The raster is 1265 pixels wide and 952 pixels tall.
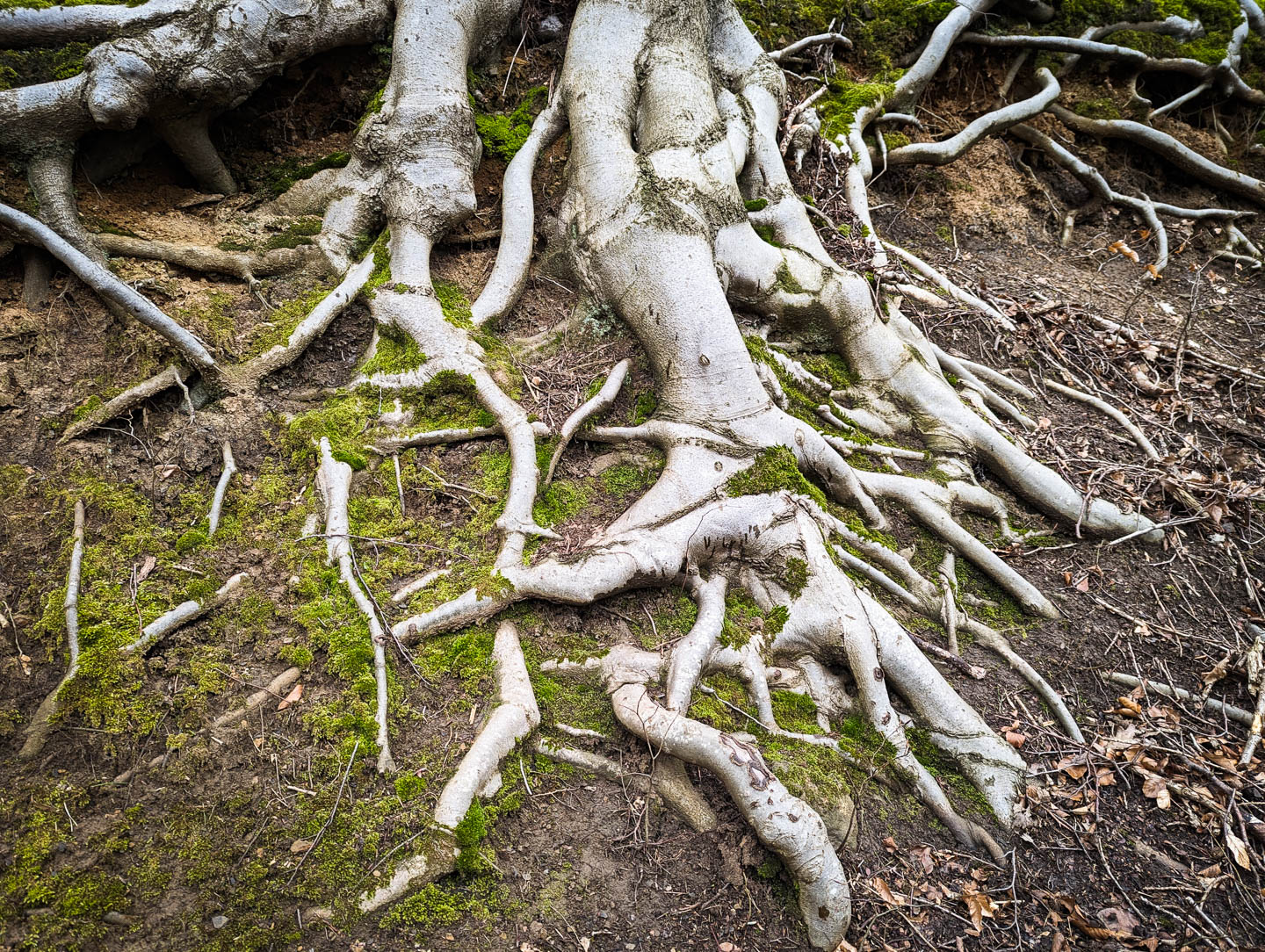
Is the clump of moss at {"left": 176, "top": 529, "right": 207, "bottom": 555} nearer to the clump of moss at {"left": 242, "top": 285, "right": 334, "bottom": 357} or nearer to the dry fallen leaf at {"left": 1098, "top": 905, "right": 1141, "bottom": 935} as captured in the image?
the clump of moss at {"left": 242, "top": 285, "right": 334, "bottom": 357}

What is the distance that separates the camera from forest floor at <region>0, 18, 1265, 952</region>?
2367 mm

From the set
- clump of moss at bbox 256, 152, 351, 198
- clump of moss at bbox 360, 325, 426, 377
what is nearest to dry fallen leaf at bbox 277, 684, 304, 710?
clump of moss at bbox 360, 325, 426, 377

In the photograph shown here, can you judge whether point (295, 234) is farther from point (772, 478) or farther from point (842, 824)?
point (842, 824)

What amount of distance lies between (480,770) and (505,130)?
4.21 meters

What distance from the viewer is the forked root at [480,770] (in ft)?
7.78

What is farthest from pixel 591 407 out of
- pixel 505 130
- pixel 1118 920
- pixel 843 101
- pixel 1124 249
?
pixel 1124 249

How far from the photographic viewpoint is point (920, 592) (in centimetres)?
358

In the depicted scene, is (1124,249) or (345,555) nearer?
(345,555)

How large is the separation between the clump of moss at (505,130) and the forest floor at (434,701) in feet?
2.25

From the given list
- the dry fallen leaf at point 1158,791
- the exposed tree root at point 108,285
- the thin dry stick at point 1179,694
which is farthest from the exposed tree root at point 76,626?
the thin dry stick at point 1179,694

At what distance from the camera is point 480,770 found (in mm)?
2562

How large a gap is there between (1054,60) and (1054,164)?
0.99 meters

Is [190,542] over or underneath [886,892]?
over

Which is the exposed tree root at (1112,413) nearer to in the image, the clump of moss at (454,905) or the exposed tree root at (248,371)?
the clump of moss at (454,905)
